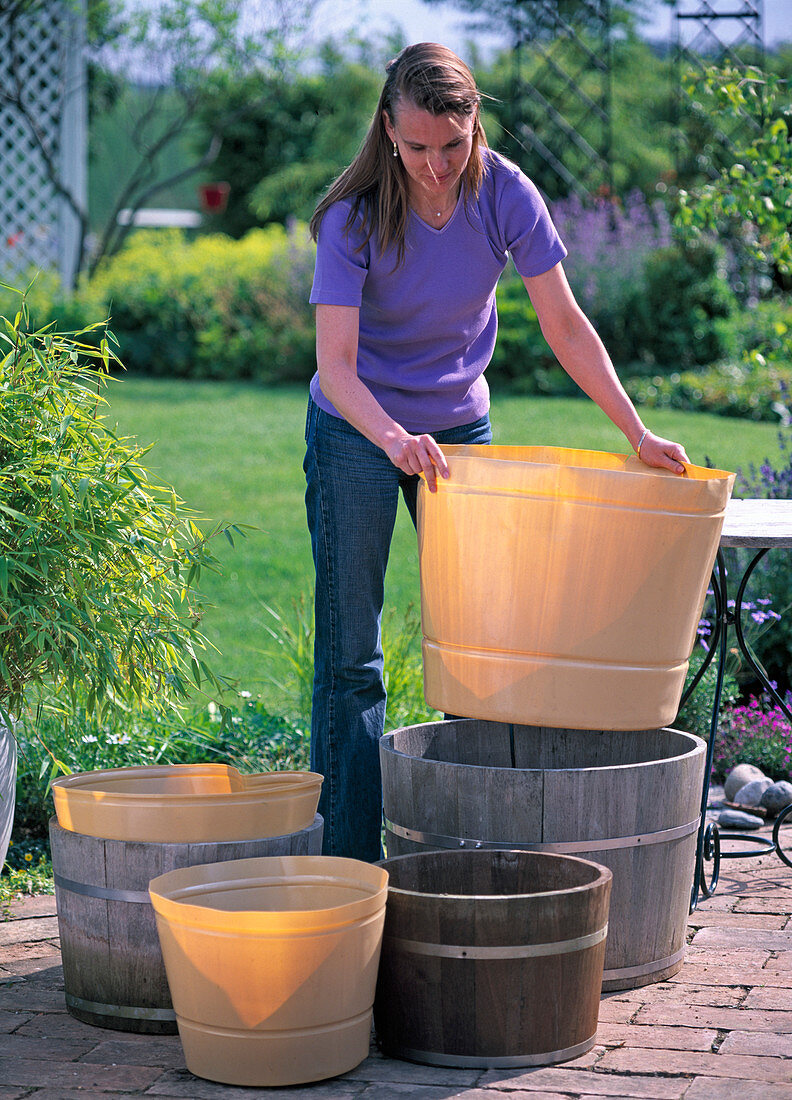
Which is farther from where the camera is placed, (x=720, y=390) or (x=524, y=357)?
(x=524, y=357)

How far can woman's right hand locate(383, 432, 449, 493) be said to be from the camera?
227 centimetres

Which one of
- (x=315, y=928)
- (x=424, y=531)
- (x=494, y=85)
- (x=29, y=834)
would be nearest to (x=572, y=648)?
(x=424, y=531)

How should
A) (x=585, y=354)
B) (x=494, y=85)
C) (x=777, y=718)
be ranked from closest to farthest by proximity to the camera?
(x=585, y=354) → (x=777, y=718) → (x=494, y=85)

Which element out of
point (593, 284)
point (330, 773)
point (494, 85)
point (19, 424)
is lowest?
point (330, 773)

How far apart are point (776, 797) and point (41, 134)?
10.5 m

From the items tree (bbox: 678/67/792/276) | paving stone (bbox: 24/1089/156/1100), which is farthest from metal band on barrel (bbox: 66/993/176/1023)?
tree (bbox: 678/67/792/276)

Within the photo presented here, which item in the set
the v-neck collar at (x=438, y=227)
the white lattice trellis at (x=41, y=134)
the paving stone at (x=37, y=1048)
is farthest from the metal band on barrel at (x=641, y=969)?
the white lattice trellis at (x=41, y=134)

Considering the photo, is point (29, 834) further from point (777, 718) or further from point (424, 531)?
point (777, 718)

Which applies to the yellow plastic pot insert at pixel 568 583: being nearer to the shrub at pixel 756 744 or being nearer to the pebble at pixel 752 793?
the pebble at pixel 752 793

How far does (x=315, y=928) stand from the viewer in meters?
1.95

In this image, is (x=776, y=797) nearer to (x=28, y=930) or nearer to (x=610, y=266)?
(x=28, y=930)

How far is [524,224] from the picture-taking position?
2.59 metres

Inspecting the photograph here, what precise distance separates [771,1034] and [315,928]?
0.83 m

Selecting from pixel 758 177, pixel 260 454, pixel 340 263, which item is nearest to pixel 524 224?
pixel 340 263
